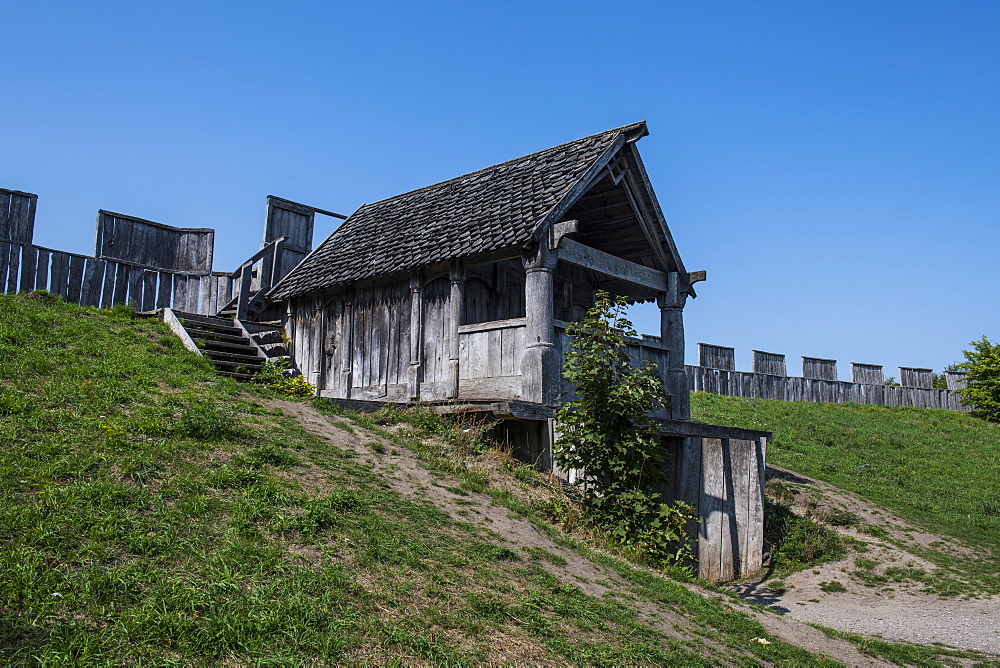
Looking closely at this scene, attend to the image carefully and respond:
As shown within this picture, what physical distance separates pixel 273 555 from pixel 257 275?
42.3ft

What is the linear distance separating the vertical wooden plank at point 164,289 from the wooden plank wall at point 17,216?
8.90ft

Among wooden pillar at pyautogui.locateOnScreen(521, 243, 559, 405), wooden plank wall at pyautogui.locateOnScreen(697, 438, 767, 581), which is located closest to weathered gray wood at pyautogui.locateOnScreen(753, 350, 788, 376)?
wooden plank wall at pyautogui.locateOnScreen(697, 438, 767, 581)

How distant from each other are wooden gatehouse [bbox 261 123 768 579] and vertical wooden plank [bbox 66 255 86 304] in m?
3.86

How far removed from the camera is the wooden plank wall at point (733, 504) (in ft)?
40.2

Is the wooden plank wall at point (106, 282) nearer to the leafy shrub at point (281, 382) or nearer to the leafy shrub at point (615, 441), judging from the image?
the leafy shrub at point (281, 382)

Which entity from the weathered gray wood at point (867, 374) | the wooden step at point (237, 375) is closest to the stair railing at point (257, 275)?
the wooden step at point (237, 375)

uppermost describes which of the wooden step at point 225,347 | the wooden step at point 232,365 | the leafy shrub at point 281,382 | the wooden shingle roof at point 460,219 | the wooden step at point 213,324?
the wooden shingle roof at point 460,219

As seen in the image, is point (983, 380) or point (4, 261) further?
point (983, 380)

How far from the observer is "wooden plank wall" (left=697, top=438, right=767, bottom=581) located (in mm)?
12250

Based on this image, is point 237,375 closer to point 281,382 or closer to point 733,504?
point 281,382

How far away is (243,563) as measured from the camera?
5.79 meters

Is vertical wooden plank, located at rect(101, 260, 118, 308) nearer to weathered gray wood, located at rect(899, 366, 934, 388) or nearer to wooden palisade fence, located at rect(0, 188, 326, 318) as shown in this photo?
wooden palisade fence, located at rect(0, 188, 326, 318)

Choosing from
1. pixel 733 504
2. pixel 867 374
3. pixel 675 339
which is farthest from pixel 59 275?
pixel 867 374

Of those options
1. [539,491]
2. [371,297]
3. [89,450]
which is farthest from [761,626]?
[371,297]
